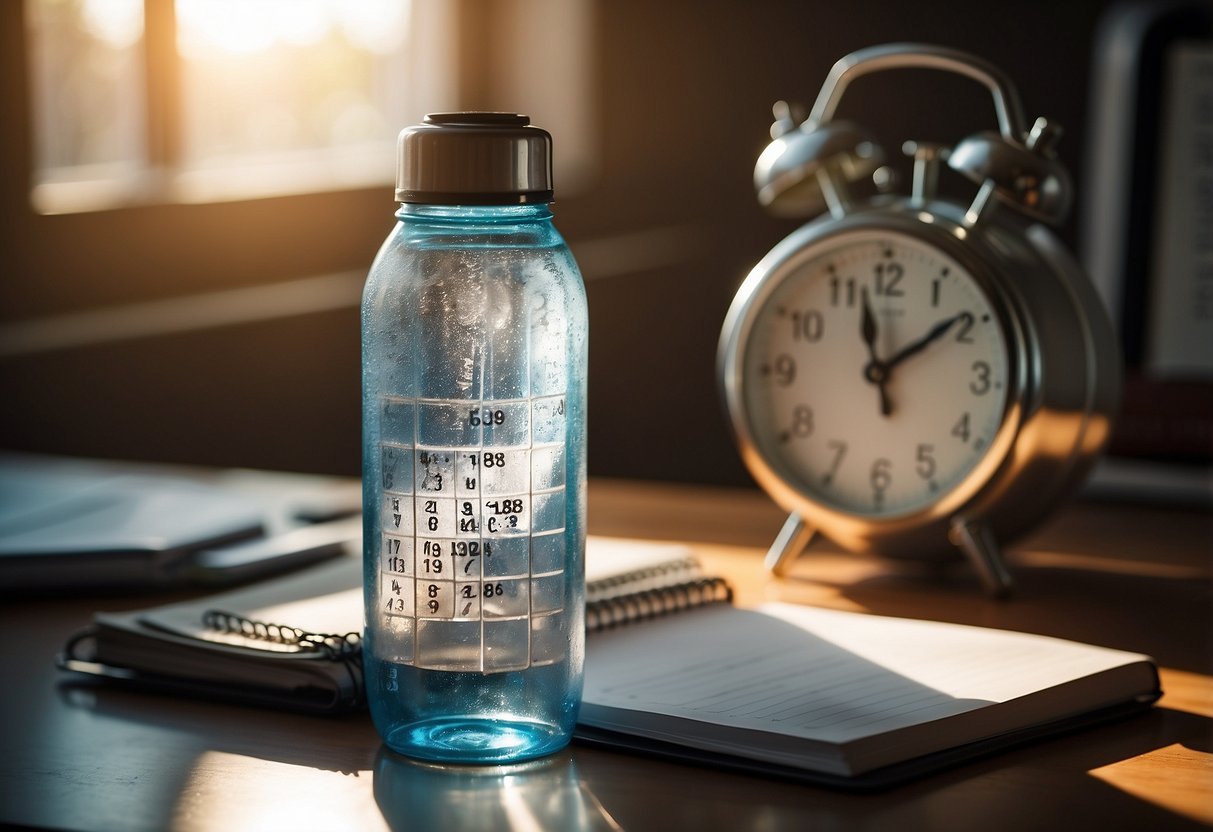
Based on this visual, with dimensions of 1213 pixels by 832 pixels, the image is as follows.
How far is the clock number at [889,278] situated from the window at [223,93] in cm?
175

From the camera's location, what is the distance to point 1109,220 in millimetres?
1752

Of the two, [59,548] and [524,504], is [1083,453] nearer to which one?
[524,504]

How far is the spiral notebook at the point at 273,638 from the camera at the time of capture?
0.87 metres

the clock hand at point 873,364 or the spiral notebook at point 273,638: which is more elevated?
the clock hand at point 873,364

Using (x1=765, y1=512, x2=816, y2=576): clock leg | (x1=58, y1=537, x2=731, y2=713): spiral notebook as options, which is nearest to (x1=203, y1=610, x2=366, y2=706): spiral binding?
(x1=58, y1=537, x2=731, y2=713): spiral notebook

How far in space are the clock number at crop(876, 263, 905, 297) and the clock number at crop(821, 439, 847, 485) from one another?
4.9 inches

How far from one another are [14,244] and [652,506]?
1.45 m

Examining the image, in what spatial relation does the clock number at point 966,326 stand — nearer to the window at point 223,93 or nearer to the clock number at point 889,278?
the clock number at point 889,278

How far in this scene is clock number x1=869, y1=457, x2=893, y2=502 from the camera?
1208 millimetres

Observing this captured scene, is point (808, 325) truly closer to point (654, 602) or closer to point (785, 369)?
point (785, 369)

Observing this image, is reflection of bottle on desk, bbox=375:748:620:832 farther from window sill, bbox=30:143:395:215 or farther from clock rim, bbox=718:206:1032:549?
window sill, bbox=30:143:395:215

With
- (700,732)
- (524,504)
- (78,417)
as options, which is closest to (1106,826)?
(700,732)

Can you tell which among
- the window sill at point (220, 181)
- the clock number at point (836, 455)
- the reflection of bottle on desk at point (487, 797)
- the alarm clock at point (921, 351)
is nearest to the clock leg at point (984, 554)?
the alarm clock at point (921, 351)

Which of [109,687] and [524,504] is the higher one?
[524,504]
